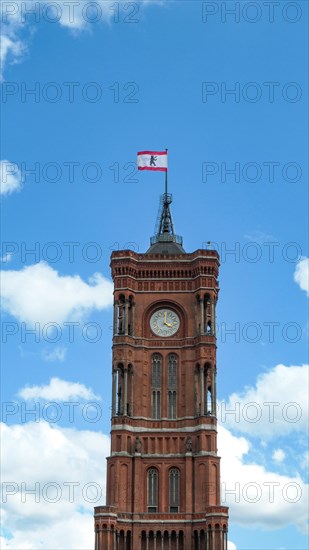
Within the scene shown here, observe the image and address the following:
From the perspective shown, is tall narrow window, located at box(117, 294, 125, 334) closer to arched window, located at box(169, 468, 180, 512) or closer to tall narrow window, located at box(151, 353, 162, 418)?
tall narrow window, located at box(151, 353, 162, 418)

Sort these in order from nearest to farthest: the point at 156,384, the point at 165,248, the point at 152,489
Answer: the point at 152,489
the point at 156,384
the point at 165,248

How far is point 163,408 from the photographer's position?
369 feet

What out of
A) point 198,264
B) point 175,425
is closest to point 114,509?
point 175,425

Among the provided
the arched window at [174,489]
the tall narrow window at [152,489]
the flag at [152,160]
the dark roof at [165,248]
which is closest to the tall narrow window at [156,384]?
the tall narrow window at [152,489]

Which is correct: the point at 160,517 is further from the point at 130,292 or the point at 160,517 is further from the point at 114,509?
the point at 130,292

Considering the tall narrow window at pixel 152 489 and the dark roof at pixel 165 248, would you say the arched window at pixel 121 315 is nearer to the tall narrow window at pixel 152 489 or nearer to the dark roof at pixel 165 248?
the dark roof at pixel 165 248

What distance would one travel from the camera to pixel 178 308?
382ft

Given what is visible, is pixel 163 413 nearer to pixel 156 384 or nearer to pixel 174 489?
pixel 156 384

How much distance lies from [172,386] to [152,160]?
83.0ft

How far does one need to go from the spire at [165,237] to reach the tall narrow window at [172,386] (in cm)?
1279

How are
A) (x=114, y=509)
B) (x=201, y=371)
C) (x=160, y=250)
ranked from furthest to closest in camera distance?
(x=160, y=250), (x=201, y=371), (x=114, y=509)

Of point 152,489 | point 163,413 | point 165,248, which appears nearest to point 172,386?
point 163,413

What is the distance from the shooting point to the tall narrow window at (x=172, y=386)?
112 metres

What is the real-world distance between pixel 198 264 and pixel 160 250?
22.2ft
